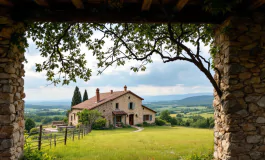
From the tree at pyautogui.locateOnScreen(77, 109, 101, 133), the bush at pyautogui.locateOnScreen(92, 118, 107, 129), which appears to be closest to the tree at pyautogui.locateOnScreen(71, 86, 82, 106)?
the tree at pyautogui.locateOnScreen(77, 109, 101, 133)

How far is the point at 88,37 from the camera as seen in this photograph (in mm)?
6773

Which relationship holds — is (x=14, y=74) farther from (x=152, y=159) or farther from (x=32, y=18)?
(x=152, y=159)

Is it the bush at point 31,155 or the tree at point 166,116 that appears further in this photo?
the tree at point 166,116

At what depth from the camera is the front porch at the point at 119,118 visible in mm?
34594

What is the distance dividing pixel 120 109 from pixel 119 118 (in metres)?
1.44

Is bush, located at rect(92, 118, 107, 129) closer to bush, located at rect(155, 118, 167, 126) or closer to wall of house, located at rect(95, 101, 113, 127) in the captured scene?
wall of house, located at rect(95, 101, 113, 127)

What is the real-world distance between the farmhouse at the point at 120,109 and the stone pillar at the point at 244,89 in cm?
2874

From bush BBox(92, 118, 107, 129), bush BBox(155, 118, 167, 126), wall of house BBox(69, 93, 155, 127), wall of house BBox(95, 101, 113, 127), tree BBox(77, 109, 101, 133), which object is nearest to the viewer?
tree BBox(77, 109, 101, 133)

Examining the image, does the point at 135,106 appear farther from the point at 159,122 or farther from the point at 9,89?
the point at 9,89

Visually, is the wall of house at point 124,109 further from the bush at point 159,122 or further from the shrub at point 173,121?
the shrub at point 173,121

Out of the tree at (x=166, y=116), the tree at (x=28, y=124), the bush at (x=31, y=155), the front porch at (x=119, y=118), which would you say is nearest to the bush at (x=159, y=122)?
the tree at (x=166, y=116)

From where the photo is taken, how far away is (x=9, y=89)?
4.82 m

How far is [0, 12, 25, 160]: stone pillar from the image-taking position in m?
4.75

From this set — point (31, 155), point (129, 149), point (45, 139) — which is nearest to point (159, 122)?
point (45, 139)
